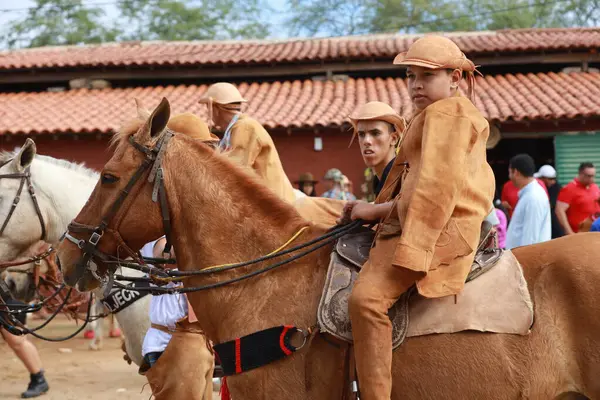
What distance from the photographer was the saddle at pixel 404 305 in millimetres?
3004

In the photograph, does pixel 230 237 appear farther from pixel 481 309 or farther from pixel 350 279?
pixel 481 309

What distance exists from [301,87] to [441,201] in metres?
13.3

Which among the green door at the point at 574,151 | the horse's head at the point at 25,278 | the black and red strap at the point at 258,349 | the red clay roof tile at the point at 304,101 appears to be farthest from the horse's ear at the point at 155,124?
the green door at the point at 574,151

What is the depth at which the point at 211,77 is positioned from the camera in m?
16.8

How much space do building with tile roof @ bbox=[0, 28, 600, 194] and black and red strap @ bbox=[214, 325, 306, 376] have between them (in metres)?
10.3

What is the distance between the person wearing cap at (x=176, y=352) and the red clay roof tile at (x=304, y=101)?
8.85 metres

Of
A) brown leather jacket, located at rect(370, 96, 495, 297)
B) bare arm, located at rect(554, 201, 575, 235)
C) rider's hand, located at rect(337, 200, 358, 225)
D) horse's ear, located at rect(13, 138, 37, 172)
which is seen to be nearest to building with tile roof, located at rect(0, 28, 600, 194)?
bare arm, located at rect(554, 201, 575, 235)

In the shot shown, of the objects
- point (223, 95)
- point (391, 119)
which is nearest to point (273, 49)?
point (223, 95)

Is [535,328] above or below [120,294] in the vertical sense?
above

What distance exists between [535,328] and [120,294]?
3.19m

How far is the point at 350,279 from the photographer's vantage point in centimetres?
313

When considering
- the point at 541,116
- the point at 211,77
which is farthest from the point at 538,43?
the point at 211,77

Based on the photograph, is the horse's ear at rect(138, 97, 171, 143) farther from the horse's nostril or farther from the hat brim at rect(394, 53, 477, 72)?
the horse's nostril

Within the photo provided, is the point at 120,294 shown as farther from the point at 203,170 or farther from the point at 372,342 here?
the point at 372,342
